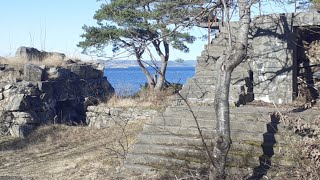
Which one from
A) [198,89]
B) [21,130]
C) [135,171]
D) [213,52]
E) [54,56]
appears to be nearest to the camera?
[135,171]

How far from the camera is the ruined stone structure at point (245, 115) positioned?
7301mm

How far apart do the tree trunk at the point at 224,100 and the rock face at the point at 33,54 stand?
13.2 metres

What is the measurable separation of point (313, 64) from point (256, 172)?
5.41m

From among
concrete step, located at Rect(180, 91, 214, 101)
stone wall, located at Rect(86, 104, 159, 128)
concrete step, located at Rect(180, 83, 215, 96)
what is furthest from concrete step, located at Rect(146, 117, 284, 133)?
stone wall, located at Rect(86, 104, 159, 128)

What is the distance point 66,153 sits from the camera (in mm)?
10969

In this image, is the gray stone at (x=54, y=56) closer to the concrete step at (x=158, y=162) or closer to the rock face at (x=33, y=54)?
the rock face at (x=33, y=54)

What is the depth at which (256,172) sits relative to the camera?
6895 mm

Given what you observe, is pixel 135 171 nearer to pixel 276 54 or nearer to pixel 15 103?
pixel 276 54

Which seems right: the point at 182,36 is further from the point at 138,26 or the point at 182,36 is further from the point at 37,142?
the point at 37,142

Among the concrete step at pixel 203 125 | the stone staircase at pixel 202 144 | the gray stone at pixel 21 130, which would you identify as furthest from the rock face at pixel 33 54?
the concrete step at pixel 203 125

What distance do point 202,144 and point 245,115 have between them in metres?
1.13

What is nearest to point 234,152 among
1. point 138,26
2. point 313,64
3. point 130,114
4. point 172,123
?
point 172,123

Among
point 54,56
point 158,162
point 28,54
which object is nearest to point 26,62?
point 28,54

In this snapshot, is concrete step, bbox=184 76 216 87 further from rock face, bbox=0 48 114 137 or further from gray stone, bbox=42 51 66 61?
gray stone, bbox=42 51 66 61
